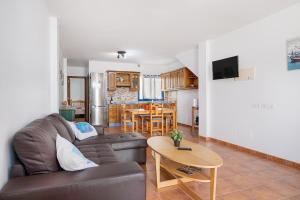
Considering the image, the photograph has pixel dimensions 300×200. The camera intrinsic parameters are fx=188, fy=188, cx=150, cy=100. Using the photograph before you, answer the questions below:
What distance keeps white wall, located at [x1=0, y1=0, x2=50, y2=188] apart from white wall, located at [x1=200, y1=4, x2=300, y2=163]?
3595mm

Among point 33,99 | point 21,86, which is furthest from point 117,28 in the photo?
point 21,86

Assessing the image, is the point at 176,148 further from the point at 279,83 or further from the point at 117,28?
the point at 117,28

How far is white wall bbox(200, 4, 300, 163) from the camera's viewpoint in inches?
116

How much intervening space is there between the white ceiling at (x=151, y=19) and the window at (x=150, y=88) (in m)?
3.12

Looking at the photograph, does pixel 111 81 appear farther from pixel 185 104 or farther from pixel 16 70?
pixel 16 70

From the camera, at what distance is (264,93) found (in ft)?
11.1

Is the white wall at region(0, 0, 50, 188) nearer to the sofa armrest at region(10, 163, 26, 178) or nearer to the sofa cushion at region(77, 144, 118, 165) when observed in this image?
the sofa armrest at region(10, 163, 26, 178)

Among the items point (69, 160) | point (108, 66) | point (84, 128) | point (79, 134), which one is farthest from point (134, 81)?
point (69, 160)

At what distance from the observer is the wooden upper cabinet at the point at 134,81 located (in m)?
7.71

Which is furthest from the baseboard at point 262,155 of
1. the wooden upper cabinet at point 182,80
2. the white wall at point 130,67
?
the white wall at point 130,67

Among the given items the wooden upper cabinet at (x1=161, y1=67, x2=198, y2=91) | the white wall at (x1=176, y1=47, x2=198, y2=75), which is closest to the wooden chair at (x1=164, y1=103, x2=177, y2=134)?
the wooden upper cabinet at (x1=161, y1=67, x2=198, y2=91)

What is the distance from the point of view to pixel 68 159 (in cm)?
139

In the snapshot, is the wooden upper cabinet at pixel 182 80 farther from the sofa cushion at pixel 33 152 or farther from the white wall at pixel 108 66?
the sofa cushion at pixel 33 152

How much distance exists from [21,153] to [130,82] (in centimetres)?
650
